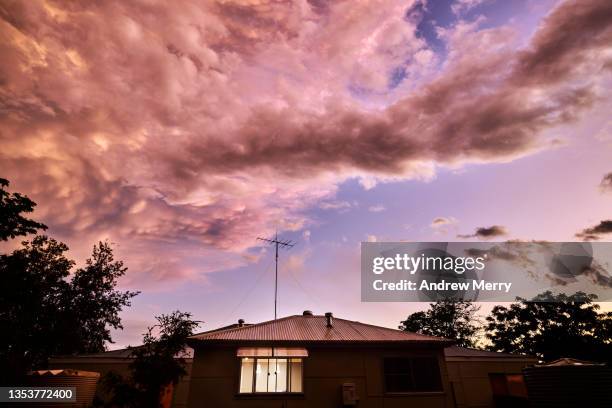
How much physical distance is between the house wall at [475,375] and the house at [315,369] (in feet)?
22.1

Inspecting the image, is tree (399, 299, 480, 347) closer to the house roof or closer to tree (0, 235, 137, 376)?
the house roof

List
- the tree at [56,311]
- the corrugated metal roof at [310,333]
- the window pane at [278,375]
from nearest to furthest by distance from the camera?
1. the window pane at [278,375]
2. the corrugated metal roof at [310,333]
3. the tree at [56,311]

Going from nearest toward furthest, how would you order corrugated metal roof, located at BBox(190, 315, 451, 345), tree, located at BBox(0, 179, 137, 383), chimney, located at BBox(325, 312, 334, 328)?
corrugated metal roof, located at BBox(190, 315, 451, 345)
chimney, located at BBox(325, 312, 334, 328)
tree, located at BBox(0, 179, 137, 383)

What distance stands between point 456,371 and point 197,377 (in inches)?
645

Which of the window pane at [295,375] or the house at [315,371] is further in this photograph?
the window pane at [295,375]

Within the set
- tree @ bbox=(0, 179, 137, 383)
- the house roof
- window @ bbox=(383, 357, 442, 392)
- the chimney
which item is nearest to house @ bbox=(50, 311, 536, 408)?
window @ bbox=(383, 357, 442, 392)

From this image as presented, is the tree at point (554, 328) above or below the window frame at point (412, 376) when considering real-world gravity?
above

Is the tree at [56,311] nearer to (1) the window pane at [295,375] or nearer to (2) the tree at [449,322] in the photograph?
(1) the window pane at [295,375]

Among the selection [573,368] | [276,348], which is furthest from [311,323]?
[573,368]

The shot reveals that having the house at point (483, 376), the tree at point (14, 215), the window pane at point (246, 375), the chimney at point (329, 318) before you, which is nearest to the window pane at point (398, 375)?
the chimney at point (329, 318)

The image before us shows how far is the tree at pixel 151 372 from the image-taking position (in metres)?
12.1

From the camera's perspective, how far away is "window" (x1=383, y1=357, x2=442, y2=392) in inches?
594

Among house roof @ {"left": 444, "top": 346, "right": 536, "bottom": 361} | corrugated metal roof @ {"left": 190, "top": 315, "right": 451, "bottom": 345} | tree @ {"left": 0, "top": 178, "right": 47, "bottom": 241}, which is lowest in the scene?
house roof @ {"left": 444, "top": 346, "right": 536, "bottom": 361}

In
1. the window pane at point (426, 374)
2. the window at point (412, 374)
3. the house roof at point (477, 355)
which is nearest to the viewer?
the window at point (412, 374)
